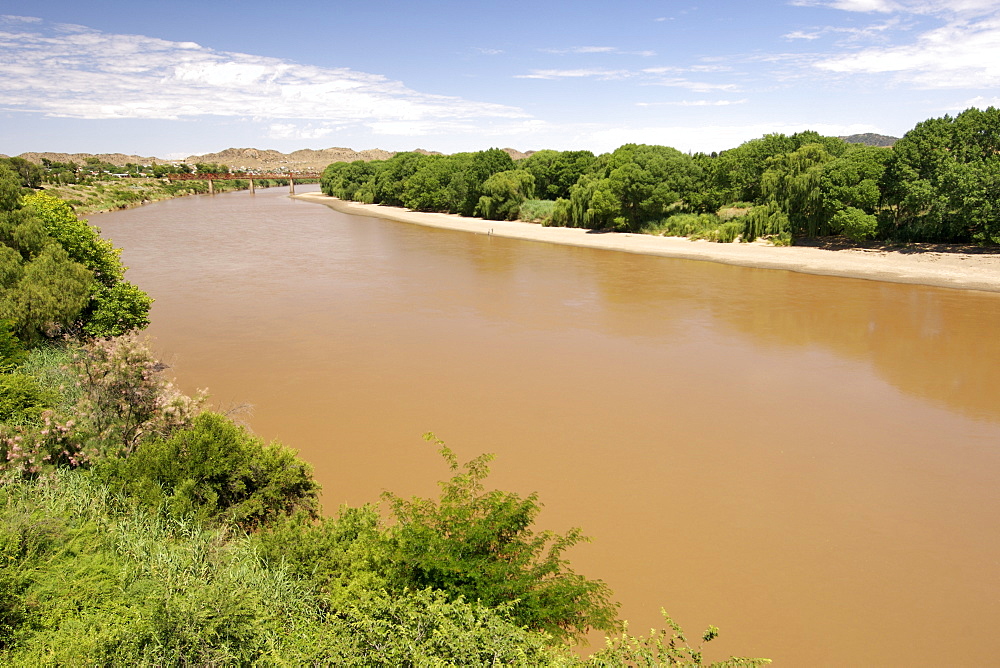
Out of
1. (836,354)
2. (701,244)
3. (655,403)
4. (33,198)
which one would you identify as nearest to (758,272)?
(701,244)

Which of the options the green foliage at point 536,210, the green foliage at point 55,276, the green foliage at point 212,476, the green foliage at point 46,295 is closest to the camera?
the green foliage at point 212,476

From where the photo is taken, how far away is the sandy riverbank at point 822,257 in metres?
29.5

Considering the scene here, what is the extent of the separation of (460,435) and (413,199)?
188 ft

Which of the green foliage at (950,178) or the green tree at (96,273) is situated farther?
the green foliage at (950,178)

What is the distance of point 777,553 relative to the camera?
32.0ft

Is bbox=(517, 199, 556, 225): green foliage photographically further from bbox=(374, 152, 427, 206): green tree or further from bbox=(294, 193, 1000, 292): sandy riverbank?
bbox=(374, 152, 427, 206): green tree

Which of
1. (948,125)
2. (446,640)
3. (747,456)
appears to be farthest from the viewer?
(948,125)

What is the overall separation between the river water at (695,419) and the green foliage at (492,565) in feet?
6.52

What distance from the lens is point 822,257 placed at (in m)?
34.4

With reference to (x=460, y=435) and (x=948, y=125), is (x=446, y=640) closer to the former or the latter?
(x=460, y=435)

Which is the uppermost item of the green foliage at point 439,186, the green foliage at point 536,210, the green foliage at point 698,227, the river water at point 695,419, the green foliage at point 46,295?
the green foliage at point 439,186

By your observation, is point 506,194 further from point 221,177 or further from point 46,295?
point 221,177

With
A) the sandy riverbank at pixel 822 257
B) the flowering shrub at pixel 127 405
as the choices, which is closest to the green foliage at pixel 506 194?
the sandy riverbank at pixel 822 257

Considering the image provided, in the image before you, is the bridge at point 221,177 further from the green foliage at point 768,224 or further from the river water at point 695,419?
the river water at point 695,419
